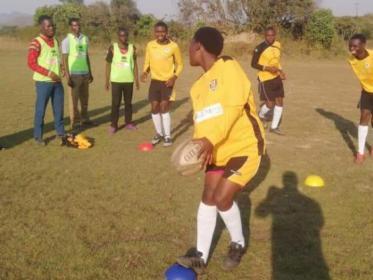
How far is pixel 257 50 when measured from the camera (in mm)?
10742

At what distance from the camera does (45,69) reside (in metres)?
8.98

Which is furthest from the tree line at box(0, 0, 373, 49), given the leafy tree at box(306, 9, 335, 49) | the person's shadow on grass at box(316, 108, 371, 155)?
the person's shadow on grass at box(316, 108, 371, 155)

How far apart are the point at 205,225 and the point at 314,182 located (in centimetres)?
322

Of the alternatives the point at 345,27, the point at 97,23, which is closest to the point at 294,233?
the point at 345,27

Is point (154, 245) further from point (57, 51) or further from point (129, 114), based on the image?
point (129, 114)

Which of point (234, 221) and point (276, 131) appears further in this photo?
point (276, 131)

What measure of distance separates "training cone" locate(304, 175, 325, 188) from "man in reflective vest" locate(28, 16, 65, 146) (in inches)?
196

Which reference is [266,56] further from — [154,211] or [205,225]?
[205,225]

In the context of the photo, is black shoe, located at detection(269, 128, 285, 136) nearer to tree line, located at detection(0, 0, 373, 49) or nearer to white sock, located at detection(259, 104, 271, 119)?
white sock, located at detection(259, 104, 271, 119)

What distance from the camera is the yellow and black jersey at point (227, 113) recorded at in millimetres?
3979

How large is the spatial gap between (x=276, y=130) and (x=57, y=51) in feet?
17.0

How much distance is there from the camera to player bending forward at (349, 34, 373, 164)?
26.1ft

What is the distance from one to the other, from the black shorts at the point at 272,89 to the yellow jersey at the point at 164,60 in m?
2.41

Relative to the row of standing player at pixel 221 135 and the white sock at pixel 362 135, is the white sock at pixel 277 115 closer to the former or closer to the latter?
the white sock at pixel 362 135
